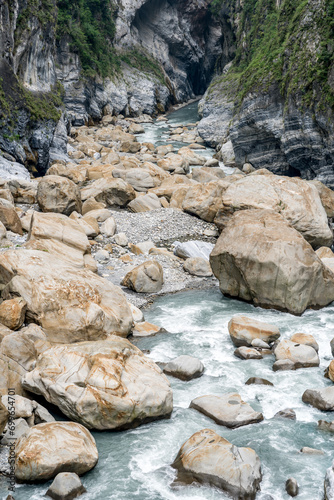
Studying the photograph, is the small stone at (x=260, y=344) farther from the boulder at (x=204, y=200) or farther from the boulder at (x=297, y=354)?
the boulder at (x=204, y=200)

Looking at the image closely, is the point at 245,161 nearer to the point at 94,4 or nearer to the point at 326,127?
the point at 326,127

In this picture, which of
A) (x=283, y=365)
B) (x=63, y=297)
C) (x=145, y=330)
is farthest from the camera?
(x=145, y=330)

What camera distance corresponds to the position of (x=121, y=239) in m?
17.8

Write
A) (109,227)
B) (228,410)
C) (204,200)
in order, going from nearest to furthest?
1. (228,410)
2. (109,227)
3. (204,200)

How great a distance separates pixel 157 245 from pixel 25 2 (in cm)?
2071

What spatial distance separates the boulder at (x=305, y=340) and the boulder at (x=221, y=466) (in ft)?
14.0

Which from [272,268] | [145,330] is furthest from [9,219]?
[272,268]

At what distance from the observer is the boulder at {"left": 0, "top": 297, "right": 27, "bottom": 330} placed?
999 cm

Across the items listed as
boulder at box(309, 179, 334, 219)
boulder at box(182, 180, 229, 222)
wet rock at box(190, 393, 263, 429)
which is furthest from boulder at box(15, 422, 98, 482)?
boulder at box(309, 179, 334, 219)

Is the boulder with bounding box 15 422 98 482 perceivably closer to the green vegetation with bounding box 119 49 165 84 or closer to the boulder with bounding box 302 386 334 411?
the boulder with bounding box 302 386 334 411

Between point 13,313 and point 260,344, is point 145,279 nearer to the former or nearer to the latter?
point 260,344

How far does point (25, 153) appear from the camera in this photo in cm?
2677

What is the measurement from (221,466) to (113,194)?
16.8m

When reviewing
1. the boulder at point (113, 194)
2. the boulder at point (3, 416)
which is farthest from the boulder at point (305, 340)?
the boulder at point (113, 194)
